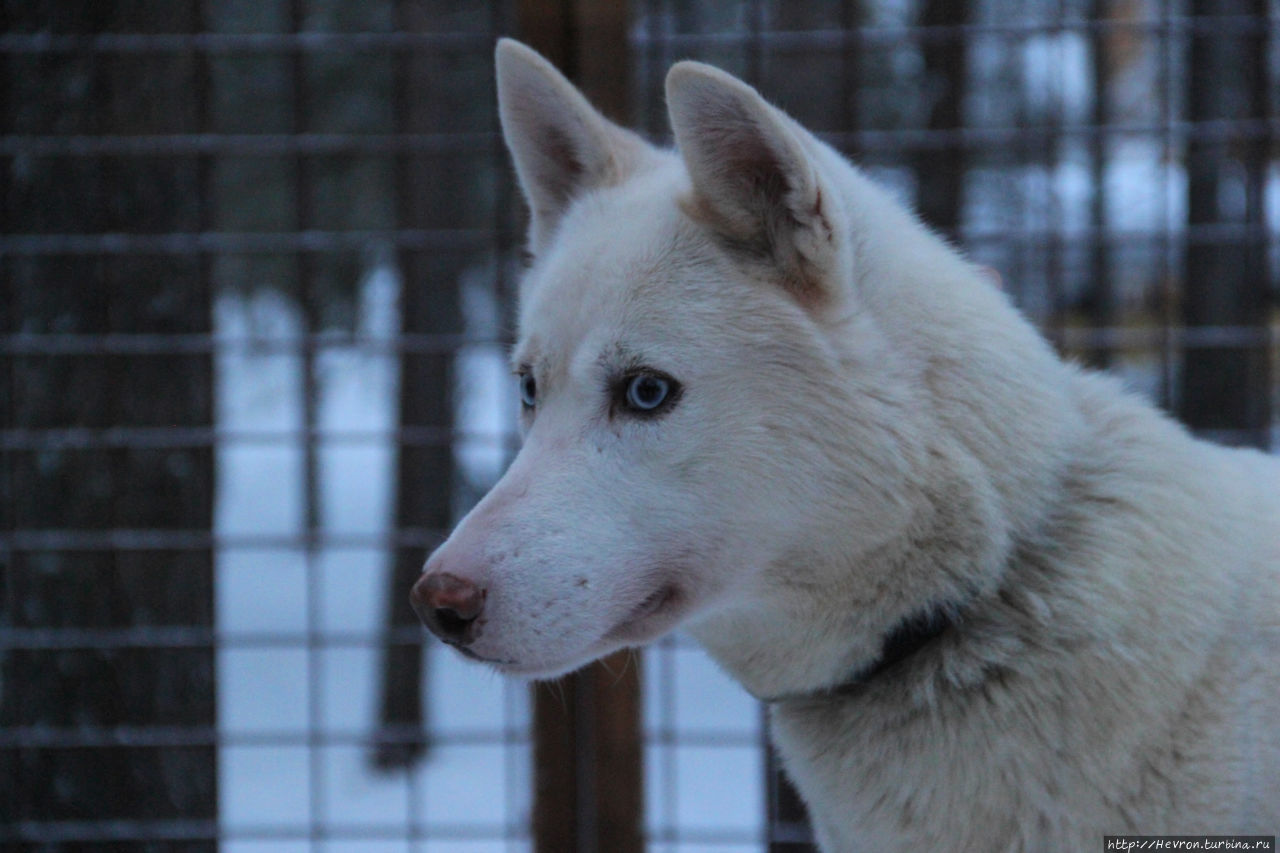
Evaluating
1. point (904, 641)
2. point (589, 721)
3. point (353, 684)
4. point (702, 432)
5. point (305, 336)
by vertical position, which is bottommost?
point (353, 684)

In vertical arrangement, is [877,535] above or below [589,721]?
above

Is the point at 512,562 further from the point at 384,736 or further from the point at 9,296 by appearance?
the point at 9,296

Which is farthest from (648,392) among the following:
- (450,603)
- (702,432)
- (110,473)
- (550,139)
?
(110,473)

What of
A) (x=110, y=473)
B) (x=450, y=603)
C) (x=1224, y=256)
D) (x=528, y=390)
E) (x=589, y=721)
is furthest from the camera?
(x=1224, y=256)

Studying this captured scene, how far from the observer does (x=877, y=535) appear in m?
1.54

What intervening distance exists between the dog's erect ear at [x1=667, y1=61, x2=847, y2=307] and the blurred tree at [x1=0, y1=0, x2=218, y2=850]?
2424 millimetres

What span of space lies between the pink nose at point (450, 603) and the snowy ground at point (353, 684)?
0.24 meters

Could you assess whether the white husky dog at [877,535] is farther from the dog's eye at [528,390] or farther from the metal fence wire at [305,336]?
the metal fence wire at [305,336]

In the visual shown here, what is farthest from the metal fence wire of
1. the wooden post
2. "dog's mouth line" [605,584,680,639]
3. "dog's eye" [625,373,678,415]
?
"dog's eye" [625,373,678,415]

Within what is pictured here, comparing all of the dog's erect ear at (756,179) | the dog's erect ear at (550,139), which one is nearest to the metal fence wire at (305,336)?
the dog's erect ear at (550,139)

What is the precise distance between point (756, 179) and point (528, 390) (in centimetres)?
53

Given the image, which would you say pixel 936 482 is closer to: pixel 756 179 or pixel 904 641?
pixel 904 641

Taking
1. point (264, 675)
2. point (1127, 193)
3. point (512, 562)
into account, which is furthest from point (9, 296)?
point (1127, 193)

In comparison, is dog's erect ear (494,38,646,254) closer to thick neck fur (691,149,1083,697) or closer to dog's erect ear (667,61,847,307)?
dog's erect ear (667,61,847,307)
